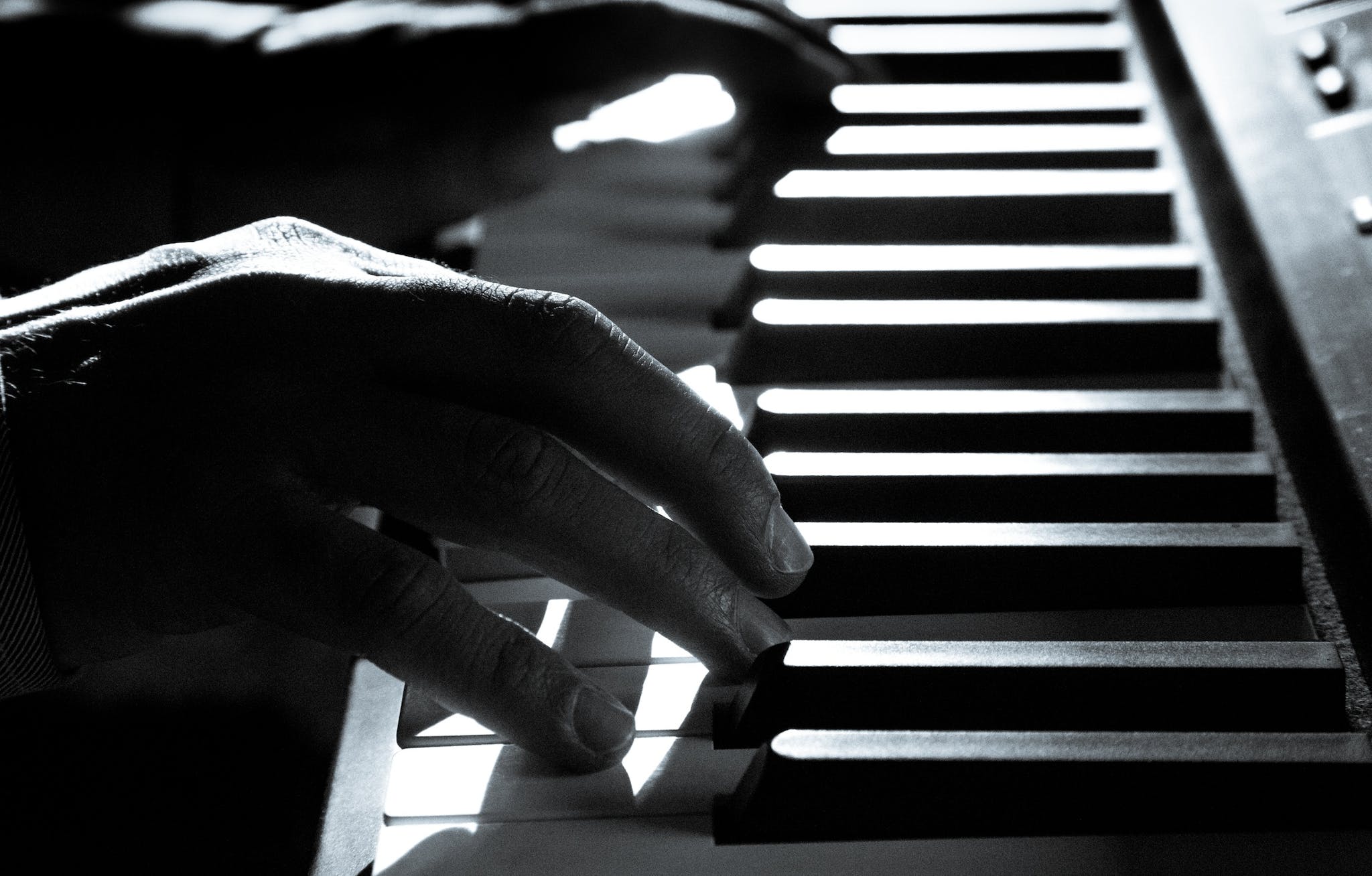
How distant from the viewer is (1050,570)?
2.53 ft

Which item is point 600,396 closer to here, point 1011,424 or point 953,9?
point 1011,424

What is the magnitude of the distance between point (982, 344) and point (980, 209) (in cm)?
20

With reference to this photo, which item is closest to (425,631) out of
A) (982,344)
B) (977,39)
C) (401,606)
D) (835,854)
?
(401,606)

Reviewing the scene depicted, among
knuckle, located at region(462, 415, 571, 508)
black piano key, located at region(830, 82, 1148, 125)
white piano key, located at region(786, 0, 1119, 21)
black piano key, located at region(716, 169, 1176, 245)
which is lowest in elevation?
knuckle, located at region(462, 415, 571, 508)

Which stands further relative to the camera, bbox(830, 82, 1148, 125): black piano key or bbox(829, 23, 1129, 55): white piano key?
bbox(829, 23, 1129, 55): white piano key

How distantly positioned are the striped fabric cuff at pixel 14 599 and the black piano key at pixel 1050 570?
468 mm

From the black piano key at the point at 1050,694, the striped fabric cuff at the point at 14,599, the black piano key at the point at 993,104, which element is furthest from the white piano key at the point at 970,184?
the striped fabric cuff at the point at 14,599

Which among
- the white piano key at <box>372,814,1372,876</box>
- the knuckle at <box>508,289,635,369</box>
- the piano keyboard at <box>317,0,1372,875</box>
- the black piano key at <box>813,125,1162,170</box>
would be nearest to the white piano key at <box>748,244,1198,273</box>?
the piano keyboard at <box>317,0,1372,875</box>

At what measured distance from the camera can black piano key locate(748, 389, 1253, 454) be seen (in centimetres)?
88

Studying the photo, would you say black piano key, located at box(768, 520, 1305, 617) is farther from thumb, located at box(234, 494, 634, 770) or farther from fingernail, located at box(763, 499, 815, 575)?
thumb, located at box(234, 494, 634, 770)

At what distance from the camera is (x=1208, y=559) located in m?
0.76

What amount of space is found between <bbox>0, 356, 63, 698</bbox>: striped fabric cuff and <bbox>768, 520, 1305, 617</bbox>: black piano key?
47cm

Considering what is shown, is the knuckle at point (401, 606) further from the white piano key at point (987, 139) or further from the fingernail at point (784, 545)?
the white piano key at point (987, 139)

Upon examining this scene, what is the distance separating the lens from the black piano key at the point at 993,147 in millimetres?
1183
